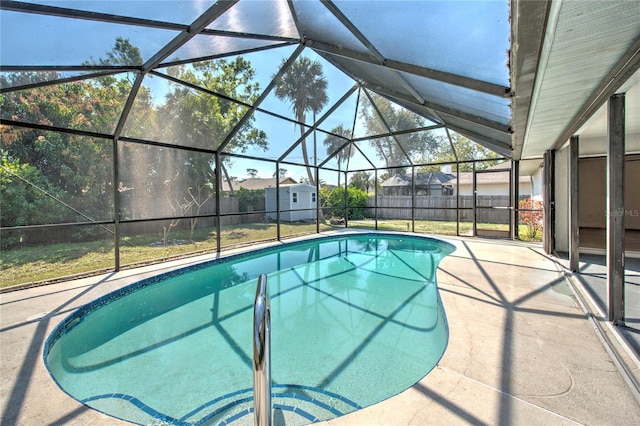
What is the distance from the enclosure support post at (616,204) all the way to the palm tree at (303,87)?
5.15m

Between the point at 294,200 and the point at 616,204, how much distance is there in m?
14.0

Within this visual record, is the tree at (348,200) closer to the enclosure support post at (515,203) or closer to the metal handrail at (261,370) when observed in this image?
the enclosure support post at (515,203)

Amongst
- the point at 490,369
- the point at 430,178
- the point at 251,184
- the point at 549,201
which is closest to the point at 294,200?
the point at 251,184

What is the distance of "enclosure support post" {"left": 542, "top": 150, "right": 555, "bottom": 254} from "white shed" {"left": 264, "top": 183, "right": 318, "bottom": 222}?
1041 centimetres

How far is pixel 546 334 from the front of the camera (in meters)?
2.67

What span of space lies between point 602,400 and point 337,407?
1.70 meters

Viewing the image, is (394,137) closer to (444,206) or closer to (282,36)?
(282,36)

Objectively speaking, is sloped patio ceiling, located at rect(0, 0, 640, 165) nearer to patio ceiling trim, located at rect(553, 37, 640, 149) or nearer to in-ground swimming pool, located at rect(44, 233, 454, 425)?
patio ceiling trim, located at rect(553, 37, 640, 149)

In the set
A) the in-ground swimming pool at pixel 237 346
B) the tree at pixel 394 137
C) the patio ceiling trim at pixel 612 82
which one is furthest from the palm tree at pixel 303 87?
the patio ceiling trim at pixel 612 82

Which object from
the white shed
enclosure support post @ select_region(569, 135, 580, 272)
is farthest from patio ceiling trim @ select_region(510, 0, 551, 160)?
the white shed

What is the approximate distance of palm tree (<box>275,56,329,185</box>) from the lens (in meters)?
6.34

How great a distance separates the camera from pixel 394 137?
30.2 feet

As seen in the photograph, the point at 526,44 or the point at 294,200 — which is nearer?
the point at 526,44

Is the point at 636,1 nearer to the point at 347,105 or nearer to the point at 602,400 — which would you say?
the point at 602,400
